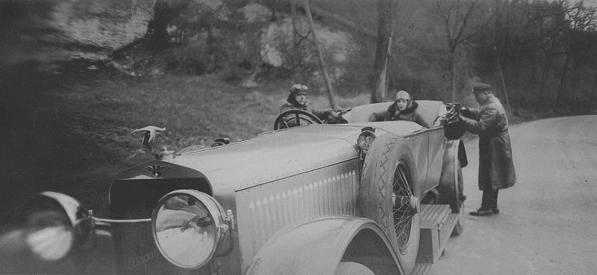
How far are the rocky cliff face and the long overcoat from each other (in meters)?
5.03

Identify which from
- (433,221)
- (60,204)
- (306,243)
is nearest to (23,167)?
(60,204)

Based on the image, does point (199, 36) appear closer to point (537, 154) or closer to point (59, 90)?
point (59, 90)

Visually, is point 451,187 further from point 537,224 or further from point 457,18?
point 457,18

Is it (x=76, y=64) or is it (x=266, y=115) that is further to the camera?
(x=266, y=115)

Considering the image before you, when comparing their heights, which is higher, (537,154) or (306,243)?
(306,243)

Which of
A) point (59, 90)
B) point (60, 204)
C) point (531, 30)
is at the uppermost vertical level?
point (531, 30)

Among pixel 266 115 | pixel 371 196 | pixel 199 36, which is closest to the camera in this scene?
pixel 371 196

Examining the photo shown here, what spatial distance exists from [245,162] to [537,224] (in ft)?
14.5

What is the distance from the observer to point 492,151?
6.32 metres

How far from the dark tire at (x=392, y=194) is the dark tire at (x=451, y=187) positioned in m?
1.79

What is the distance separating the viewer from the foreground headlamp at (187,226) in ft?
6.93

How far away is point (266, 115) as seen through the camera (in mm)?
10930

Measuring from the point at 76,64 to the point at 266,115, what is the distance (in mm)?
6189

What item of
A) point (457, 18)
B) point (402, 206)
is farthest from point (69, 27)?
point (457, 18)
